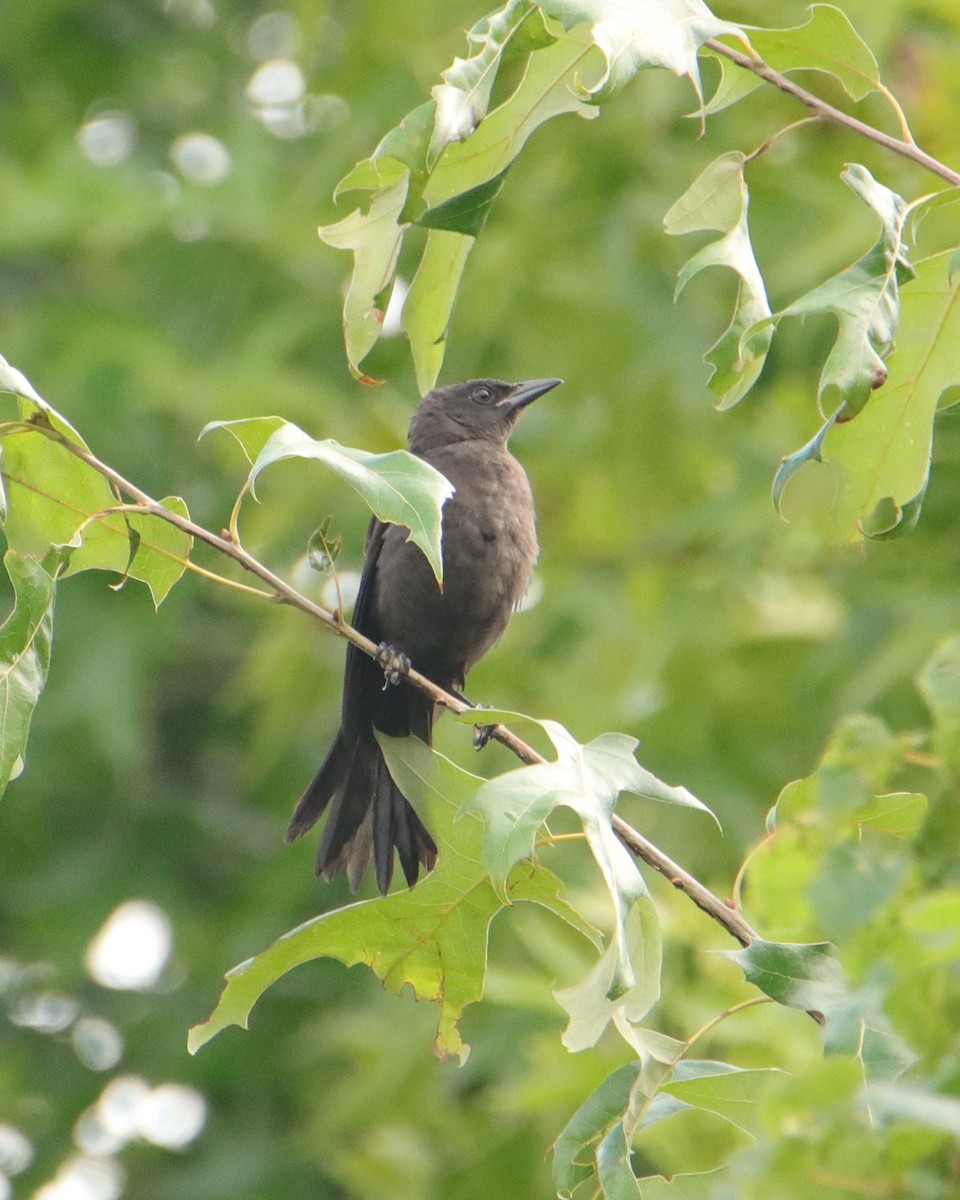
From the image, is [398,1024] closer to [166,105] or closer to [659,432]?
[659,432]

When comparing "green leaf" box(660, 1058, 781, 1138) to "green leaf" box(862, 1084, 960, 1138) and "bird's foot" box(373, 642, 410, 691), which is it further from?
"bird's foot" box(373, 642, 410, 691)

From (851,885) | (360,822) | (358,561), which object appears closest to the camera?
(851,885)

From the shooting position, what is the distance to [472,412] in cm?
510

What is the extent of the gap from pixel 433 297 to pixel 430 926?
0.91 meters

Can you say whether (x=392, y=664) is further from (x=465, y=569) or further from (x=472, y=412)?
(x=472, y=412)

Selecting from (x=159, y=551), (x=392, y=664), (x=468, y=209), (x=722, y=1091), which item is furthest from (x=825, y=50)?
(x=392, y=664)

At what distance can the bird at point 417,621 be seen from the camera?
4.21 metres

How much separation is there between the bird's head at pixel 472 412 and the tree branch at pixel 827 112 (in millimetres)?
Answer: 2592

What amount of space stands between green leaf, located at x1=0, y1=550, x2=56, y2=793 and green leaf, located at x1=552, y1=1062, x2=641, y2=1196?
2.71 feet

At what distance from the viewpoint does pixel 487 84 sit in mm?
2174

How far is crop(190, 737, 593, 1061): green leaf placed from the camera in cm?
242

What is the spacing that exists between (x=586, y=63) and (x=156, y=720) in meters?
8.20

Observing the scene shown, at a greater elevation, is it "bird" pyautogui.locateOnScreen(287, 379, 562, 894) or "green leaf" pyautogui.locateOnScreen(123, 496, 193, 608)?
"green leaf" pyautogui.locateOnScreen(123, 496, 193, 608)

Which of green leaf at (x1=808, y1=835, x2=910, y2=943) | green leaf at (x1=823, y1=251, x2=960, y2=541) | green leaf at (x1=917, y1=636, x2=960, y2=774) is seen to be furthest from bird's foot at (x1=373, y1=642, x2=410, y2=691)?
green leaf at (x1=808, y1=835, x2=910, y2=943)
